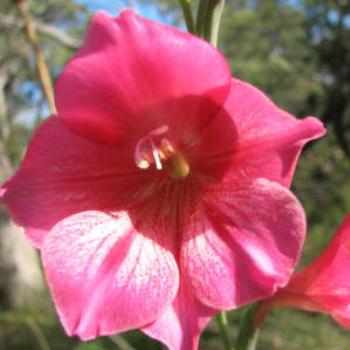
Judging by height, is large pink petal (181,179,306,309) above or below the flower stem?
above

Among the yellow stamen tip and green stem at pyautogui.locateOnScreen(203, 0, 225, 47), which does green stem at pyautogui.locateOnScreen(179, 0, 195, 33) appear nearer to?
green stem at pyautogui.locateOnScreen(203, 0, 225, 47)

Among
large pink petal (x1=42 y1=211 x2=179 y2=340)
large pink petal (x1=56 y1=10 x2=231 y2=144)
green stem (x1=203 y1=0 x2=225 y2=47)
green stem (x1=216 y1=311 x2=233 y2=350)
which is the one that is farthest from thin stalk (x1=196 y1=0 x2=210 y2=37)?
green stem (x1=216 y1=311 x2=233 y2=350)

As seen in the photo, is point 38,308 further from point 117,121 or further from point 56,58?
point 56,58

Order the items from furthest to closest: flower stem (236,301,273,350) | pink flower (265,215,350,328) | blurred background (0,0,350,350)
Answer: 1. blurred background (0,0,350,350)
2. flower stem (236,301,273,350)
3. pink flower (265,215,350,328)

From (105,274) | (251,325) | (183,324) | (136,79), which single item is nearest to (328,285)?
(251,325)

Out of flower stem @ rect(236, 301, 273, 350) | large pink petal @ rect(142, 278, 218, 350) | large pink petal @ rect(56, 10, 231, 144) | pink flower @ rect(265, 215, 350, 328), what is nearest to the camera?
large pink petal @ rect(56, 10, 231, 144)

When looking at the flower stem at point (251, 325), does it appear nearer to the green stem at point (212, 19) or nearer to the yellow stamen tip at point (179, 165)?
the yellow stamen tip at point (179, 165)

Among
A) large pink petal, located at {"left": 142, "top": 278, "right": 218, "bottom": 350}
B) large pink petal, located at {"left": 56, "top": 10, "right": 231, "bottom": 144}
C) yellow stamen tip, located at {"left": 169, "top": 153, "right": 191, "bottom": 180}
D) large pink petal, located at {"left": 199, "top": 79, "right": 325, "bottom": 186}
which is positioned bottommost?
large pink petal, located at {"left": 142, "top": 278, "right": 218, "bottom": 350}

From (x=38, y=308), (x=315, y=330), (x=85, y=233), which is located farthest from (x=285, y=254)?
(x=38, y=308)

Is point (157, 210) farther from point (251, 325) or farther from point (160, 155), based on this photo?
point (251, 325)
